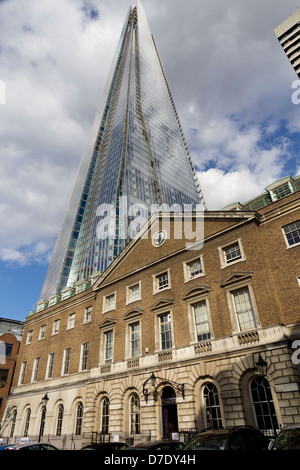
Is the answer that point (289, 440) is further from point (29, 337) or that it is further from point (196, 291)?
point (29, 337)

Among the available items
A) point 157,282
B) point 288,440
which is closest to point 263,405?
point 288,440

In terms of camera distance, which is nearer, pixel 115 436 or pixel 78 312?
pixel 115 436

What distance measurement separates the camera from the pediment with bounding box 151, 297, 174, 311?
75.3ft

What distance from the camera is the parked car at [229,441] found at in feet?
30.9

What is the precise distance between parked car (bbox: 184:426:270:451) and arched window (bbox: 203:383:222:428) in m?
7.45

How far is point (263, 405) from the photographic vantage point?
16281 millimetres

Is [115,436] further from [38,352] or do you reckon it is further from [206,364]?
[38,352]

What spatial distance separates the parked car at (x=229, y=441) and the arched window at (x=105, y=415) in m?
16.2

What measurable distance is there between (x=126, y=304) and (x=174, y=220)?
8.59 meters

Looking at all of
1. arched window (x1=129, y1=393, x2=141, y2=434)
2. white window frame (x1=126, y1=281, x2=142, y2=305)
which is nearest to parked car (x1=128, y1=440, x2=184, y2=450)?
arched window (x1=129, y1=393, x2=141, y2=434)

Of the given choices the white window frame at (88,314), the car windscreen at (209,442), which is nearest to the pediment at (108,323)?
the white window frame at (88,314)

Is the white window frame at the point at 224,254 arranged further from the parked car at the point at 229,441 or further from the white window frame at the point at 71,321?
the white window frame at the point at 71,321
